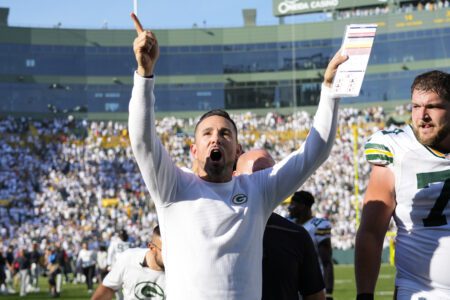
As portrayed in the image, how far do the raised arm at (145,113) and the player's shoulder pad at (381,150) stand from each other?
1047 mm

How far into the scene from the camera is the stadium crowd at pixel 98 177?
126 ft

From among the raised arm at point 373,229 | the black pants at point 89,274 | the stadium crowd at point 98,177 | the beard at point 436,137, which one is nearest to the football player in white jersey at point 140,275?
the raised arm at point 373,229

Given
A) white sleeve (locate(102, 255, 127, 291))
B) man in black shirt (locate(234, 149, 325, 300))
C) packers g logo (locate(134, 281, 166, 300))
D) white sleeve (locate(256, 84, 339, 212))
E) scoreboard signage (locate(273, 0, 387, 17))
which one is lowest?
packers g logo (locate(134, 281, 166, 300))

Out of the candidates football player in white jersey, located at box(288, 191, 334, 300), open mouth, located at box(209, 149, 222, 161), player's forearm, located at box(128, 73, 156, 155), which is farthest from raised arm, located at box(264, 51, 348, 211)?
football player in white jersey, located at box(288, 191, 334, 300)

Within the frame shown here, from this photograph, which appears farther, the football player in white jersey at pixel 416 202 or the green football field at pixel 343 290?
the green football field at pixel 343 290

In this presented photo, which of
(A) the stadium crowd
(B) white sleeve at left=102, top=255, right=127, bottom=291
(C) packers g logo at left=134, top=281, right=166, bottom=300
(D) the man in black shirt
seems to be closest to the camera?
(D) the man in black shirt

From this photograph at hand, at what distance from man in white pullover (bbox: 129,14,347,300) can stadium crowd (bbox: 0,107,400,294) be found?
27650 millimetres

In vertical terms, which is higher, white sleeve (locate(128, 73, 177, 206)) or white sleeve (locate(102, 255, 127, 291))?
white sleeve (locate(128, 73, 177, 206))

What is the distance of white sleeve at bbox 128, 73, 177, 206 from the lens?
348 cm

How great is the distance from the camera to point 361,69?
140 inches

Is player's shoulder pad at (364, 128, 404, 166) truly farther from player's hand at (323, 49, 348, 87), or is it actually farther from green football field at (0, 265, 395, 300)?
green football field at (0, 265, 395, 300)

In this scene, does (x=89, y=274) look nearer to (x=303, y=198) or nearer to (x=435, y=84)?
(x=303, y=198)

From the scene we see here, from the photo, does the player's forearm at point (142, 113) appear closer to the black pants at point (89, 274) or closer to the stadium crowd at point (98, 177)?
the black pants at point (89, 274)

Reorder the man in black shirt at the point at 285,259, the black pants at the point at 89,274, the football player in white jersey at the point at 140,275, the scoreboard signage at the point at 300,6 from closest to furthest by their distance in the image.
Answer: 1. the man in black shirt at the point at 285,259
2. the football player in white jersey at the point at 140,275
3. the black pants at the point at 89,274
4. the scoreboard signage at the point at 300,6
